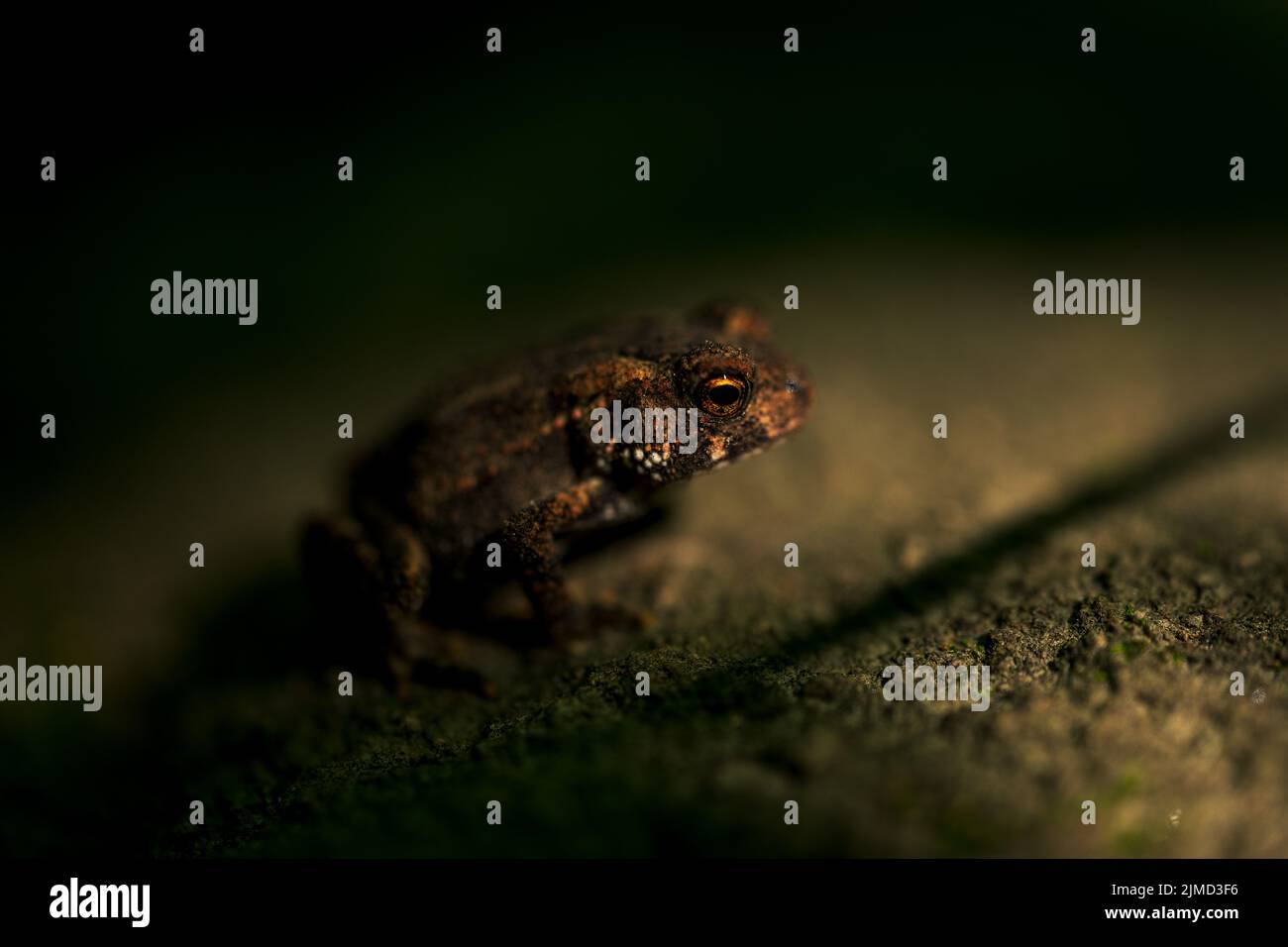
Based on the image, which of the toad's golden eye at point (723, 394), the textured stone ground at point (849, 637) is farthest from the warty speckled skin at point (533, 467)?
the textured stone ground at point (849, 637)

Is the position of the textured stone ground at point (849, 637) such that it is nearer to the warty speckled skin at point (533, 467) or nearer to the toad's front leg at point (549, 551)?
the toad's front leg at point (549, 551)

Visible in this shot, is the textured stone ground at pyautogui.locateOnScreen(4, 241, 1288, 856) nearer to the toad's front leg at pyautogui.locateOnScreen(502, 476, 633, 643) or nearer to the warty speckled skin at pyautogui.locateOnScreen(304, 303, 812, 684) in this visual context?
the toad's front leg at pyautogui.locateOnScreen(502, 476, 633, 643)

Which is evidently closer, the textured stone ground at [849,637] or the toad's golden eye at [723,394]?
the textured stone ground at [849,637]

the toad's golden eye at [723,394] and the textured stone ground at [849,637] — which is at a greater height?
the toad's golden eye at [723,394]

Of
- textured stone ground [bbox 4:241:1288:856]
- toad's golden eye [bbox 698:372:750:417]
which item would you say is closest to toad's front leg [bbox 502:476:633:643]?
textured stone ground [bbox 4:241:1288:856]

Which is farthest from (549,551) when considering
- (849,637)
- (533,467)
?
(849,637)

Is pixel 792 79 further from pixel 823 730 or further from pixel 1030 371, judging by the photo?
pixel 823 730
